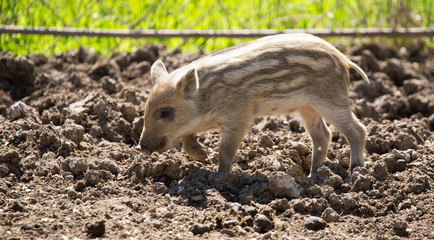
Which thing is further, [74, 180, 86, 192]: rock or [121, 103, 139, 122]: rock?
[121, 103, 139, 122]: rock

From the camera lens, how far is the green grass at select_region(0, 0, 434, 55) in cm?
750

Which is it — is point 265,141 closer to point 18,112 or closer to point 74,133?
point 74,133

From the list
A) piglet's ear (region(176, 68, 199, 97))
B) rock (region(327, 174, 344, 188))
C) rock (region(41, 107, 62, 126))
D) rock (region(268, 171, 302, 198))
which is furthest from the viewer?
rock (region(41, 107, 62, 126))

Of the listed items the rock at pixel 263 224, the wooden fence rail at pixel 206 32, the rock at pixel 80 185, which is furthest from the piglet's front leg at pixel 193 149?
the wooden fence rail at pixel 206 32

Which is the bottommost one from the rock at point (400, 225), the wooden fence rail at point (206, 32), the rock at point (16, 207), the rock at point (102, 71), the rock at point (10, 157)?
the rock at point (400, 225)

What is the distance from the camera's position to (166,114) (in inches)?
188

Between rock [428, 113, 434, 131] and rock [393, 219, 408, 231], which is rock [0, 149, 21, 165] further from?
rock [428, 113, 434, 131]

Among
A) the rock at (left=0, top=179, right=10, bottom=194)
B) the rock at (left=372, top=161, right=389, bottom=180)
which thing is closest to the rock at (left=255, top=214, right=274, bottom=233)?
the rock at (left=372, top=161, right=389, bottom=180)

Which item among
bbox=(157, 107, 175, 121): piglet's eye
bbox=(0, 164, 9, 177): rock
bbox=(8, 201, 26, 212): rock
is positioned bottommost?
bbox=(8, 201, 26, 212): rock

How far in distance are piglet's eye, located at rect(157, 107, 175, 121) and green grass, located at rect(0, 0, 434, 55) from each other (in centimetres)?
276

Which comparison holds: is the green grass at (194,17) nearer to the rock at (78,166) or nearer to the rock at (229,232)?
the rock at (78,166)

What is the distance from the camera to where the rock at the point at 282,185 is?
13.4 ft

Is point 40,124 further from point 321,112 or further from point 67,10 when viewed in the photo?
point 67,10

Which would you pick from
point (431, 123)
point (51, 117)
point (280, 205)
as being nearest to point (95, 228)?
point (280, 205)
